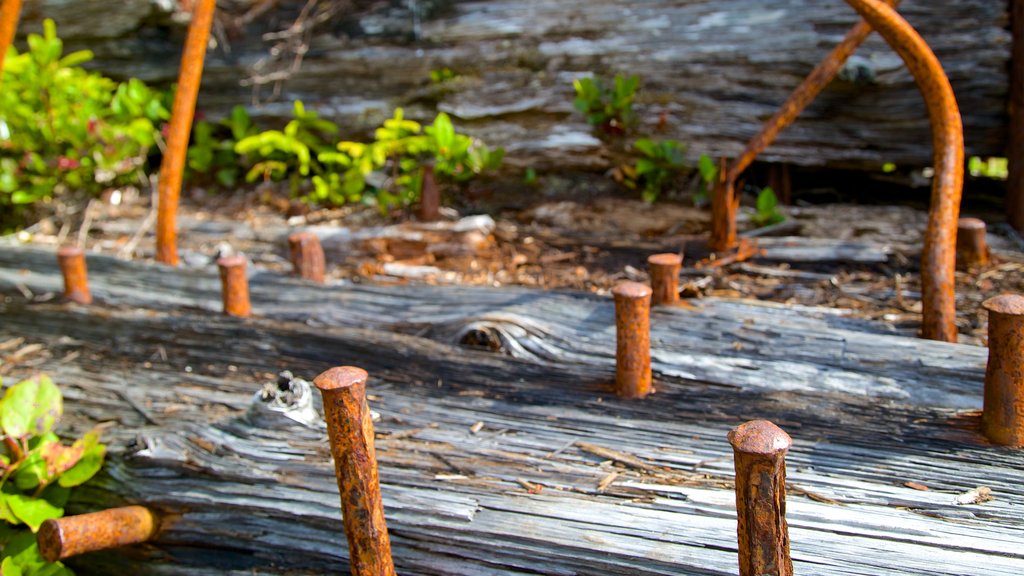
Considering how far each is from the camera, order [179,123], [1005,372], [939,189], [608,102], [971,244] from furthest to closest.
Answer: [608,102], [179,123], [971,244], [939,189], [1005,372]

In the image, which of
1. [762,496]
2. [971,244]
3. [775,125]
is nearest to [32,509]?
[762,496]

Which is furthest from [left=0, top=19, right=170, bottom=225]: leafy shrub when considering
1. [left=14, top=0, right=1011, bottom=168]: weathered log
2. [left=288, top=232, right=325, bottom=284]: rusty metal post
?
[left=288, top=232, right=325, bottom=284]: rusty metal post

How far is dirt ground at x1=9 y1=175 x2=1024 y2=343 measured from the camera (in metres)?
3.03

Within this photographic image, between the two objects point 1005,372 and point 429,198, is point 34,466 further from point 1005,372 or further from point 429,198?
point 1005,372

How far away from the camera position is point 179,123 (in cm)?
354

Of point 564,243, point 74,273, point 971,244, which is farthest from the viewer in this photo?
point 564,243

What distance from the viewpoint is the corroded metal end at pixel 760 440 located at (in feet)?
4.53

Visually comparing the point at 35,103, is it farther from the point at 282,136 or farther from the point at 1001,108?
the point at 1001,108

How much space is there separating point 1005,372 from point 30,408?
2.73 m

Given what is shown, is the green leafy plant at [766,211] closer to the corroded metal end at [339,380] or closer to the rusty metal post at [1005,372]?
the rusty metal post at [1005,372]

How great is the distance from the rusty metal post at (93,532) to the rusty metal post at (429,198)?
216 centimetres

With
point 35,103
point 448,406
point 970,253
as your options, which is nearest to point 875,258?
point 970,253

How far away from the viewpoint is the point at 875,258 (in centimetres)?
323

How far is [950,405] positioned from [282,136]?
3.69 metres
